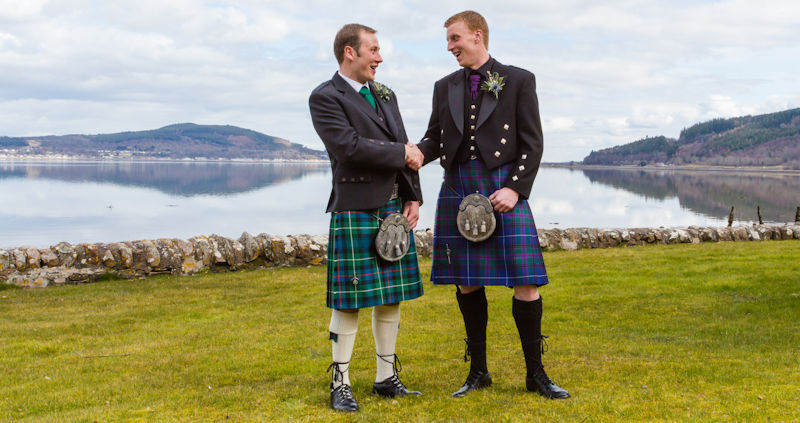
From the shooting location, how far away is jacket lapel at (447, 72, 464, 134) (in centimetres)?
390

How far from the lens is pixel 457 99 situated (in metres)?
3.97

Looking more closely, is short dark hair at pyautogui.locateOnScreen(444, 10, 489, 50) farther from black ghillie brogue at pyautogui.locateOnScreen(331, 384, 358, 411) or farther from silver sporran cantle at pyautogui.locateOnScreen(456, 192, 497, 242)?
black ghillie brogue at pyautogui.locateOnScreen(331, 384, 358, 411)

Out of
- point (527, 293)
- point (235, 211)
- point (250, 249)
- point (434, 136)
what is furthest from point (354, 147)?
point (235, 211)

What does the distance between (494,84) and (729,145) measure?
539ft

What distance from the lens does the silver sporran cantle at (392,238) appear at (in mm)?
3664

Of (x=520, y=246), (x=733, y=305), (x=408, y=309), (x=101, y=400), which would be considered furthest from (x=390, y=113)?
(x=733, y=305)

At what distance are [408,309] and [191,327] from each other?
244 cm

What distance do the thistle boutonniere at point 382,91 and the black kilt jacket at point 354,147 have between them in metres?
0.15

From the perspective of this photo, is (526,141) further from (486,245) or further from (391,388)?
(391,388)

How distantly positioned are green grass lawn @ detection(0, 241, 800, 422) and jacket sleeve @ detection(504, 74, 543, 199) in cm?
129

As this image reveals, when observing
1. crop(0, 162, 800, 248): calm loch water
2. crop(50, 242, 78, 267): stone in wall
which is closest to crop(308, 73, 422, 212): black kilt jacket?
crop(50, 242, 78, 267): stone in wall

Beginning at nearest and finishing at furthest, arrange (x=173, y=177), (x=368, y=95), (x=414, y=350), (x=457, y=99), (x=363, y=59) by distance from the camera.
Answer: (x=363, y=59) < (x=368, y=95) < (x=457, y=99) < (x=414, y=350) < (x=173, y=177)

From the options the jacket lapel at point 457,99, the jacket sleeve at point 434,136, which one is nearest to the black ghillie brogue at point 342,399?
the jacket sleeve at point 434,136

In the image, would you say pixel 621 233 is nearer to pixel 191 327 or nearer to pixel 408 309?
pixel 408 309
